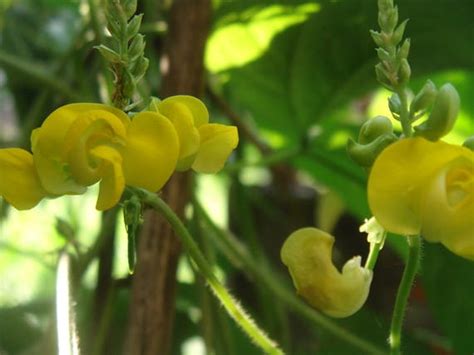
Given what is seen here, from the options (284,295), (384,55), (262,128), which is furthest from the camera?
(262,128)

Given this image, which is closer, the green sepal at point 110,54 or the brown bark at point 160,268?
the green sepal at point 110,54

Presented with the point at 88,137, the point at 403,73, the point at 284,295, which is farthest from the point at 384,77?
the point at 284,295

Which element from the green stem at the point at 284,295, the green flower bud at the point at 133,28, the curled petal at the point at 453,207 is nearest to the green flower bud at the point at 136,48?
the green flower bud at the point at 133,28

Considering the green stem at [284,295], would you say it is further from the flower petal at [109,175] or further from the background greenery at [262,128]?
the flower petal at [109,175]

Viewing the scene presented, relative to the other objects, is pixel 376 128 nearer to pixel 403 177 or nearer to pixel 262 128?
pixel 403 177

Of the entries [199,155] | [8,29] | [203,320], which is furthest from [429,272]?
[8,29]

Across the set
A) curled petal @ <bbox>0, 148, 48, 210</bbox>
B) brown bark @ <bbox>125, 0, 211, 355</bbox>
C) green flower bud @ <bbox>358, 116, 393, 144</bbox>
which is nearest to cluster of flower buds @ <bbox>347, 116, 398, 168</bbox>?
green flower bud @ <bbox>358, 116, 393, 144</bbox>

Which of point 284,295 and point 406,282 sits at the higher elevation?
point 406,282
